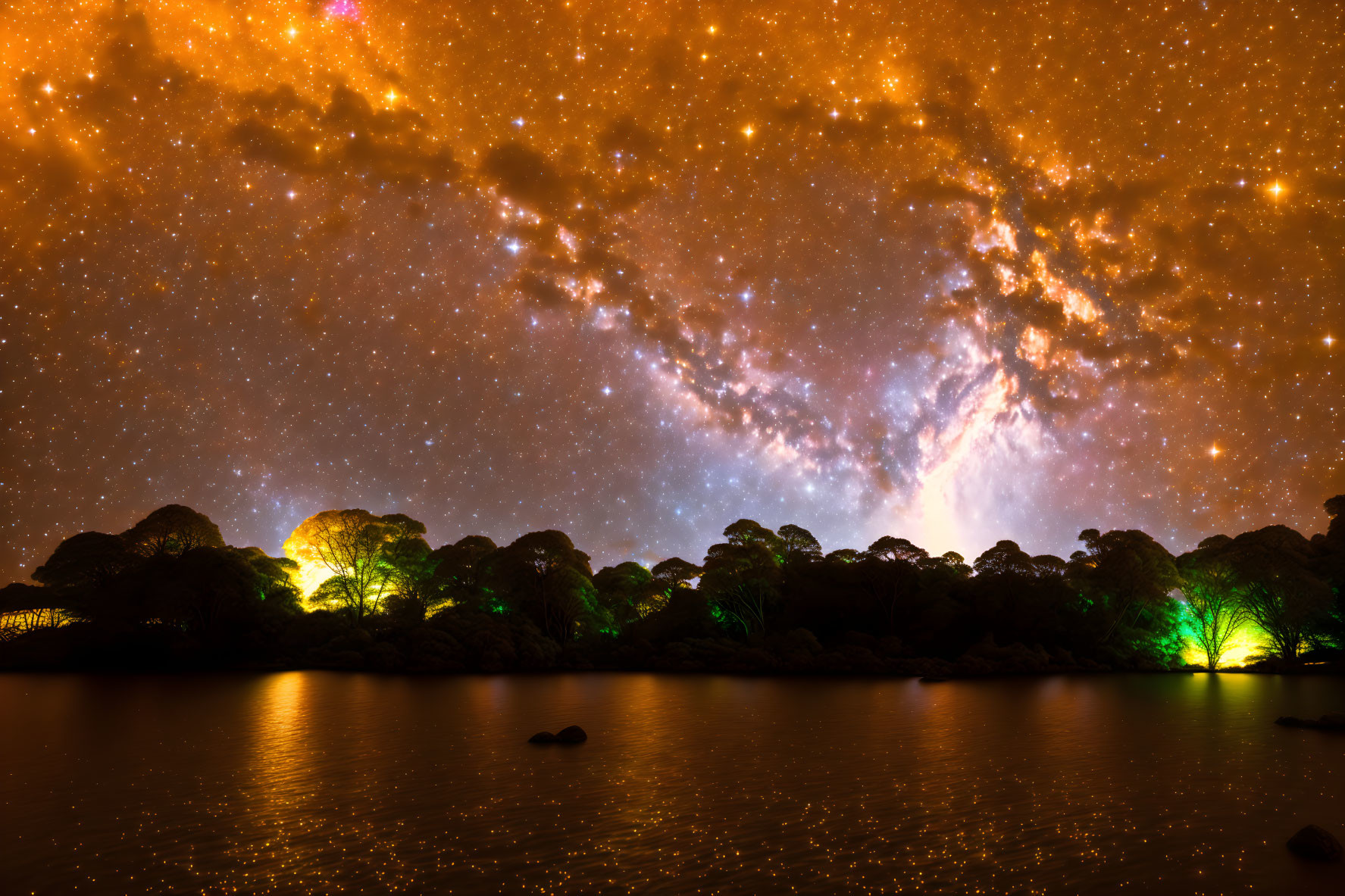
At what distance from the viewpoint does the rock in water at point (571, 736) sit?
2519cm

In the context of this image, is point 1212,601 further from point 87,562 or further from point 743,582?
point 87,562

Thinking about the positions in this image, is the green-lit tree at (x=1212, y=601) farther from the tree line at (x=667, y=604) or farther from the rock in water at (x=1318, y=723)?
the rock in water at (x=1318, y=723)

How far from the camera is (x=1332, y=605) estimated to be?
215ft

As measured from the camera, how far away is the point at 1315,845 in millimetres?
12891

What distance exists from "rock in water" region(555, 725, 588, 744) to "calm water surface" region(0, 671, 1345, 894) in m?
1.14

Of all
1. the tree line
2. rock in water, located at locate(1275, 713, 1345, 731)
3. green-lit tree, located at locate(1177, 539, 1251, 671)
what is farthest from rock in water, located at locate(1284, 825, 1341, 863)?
green-lit tree, located at locate(1177, 539, 1251, 671)

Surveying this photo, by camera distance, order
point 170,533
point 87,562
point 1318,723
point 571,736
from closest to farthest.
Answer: point 571,736, point 1318,723, point 87,562, point 170,533

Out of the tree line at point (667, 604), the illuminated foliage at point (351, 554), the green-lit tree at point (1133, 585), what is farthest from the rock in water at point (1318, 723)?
the illuminated foliage at point (351, 554)

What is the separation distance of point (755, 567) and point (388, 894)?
220 ft

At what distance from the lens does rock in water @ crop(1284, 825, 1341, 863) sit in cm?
1278

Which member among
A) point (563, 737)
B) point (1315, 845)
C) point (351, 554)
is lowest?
point (563, 737)

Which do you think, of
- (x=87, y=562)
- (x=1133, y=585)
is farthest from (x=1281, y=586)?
(x=87, y=562)

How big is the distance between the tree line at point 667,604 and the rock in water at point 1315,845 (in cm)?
4931

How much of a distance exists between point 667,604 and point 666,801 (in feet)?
217
